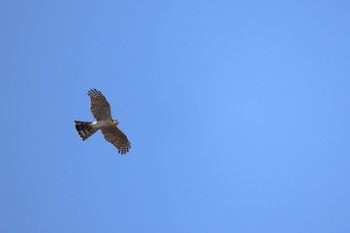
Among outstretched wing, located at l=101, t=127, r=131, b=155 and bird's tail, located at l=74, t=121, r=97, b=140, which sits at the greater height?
outstretched wing, located at l=101, t=127, r=131, b=155

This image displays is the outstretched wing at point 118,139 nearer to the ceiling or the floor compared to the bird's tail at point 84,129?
nearer to the ceiling

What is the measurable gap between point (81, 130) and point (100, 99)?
1613 millimetres

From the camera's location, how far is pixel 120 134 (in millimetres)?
31422

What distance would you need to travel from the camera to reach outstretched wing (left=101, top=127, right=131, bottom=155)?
31.3m

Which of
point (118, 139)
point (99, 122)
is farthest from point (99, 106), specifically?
point (118, 139)

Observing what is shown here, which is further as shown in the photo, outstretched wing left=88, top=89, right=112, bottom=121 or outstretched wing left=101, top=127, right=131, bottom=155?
outstretched wing left=101, top=127, right=131, bottom=155

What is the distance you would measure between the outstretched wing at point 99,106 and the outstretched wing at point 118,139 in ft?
3.62

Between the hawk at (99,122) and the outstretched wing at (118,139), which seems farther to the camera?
the outstretched wing at (118,139)

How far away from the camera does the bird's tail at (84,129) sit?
97.8 ft

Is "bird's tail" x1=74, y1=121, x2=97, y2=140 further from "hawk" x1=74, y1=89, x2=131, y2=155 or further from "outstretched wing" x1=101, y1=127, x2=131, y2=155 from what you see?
"outstretched wing" x1=101, y1=127, x2=131, y2=155

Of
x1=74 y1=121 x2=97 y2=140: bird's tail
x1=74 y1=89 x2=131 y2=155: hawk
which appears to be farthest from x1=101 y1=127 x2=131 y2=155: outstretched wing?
x1=74 y1=121 x2=97 y2=140: bird's tail

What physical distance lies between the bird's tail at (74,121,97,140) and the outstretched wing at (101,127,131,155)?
4.09ft

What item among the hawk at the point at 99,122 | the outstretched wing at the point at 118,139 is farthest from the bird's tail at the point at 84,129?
the outstretched wing at the point at 118,139

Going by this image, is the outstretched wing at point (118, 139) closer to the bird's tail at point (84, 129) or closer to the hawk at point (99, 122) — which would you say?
the hawk at point (99, 122)
